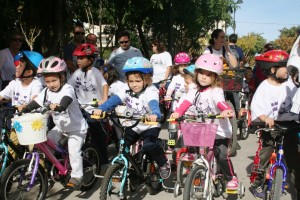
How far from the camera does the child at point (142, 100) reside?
14.7ft

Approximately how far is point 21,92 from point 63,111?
38.6 inches

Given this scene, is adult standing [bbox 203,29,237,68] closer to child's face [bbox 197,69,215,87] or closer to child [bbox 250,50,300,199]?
child [bbox 250,50,300,199]

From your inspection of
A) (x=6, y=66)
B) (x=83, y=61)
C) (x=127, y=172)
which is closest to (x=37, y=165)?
(x=127, y=172)

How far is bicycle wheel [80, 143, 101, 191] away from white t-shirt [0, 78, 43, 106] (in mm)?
974

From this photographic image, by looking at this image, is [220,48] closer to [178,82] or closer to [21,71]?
[178,82]

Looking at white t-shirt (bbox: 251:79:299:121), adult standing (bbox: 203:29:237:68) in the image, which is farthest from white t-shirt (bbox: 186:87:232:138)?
adult standing (bbox: 203:29:237:68)

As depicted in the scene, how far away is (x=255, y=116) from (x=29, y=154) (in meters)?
2.55

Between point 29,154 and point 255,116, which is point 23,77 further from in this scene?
point 255,116

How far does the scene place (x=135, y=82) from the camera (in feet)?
14.9

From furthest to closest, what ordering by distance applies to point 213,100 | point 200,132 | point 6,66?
point 6,66, point 213,100, point 200,132

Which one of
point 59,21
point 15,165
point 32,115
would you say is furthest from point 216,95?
point 59,21

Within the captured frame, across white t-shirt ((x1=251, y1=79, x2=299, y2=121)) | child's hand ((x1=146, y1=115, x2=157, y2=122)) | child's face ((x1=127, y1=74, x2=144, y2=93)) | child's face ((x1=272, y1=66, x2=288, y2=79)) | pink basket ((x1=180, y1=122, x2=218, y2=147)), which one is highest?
child's face ((x1=272, y1=66, x2=288, y2=79))

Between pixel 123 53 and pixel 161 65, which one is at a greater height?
pixel 123 53

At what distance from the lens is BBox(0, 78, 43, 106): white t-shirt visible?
494cm
